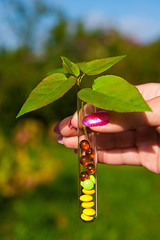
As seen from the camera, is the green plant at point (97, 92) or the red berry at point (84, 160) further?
the red berry at point (84, 160)

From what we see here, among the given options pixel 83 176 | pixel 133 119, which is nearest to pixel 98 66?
pixel 133 119

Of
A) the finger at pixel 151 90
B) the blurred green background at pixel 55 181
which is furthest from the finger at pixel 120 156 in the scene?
the blurred green background at pixel 55 181

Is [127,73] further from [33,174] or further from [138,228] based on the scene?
[138,228]

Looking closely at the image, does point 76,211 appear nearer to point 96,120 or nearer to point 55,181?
point 55,181

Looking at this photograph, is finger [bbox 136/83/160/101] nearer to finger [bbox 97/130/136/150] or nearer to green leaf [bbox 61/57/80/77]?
finger [bbox 97/130/136/150]

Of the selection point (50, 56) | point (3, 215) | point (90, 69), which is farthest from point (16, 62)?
point (90, 69)

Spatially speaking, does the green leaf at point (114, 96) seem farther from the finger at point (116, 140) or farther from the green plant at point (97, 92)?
the finger at point (116, 140)
